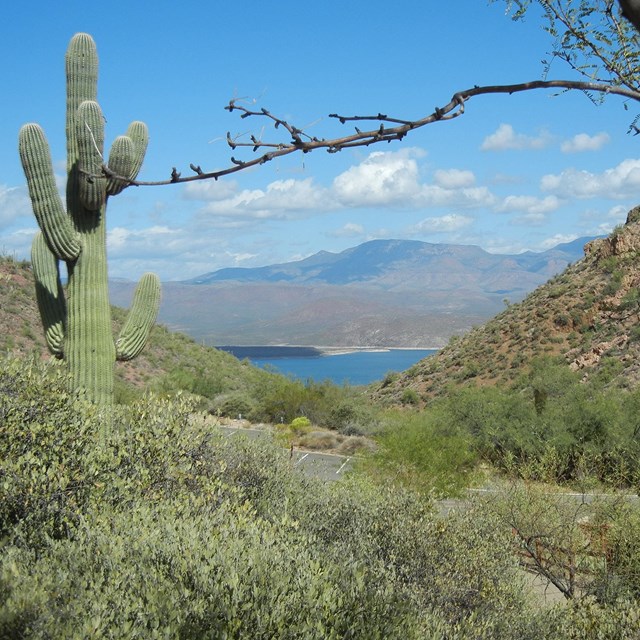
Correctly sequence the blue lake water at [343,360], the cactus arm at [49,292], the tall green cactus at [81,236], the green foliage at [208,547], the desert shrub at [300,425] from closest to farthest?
the green foliage at [208,547]
the tall green cactus at [81,236]
the cactus arm at [49,292]
the desert shrub at [300,425]
the blue lake water at [343,360]

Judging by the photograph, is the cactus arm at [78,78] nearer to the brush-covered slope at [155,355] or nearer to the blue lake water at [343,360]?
the brush-covered slope at [155,355]

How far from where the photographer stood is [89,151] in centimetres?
1082

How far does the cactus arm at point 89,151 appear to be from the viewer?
1096cm

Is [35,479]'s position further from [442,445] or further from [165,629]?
[442,445]

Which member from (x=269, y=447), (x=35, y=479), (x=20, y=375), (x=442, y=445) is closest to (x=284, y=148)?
(x=35, y=479)

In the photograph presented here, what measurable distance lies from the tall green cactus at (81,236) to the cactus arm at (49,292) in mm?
16

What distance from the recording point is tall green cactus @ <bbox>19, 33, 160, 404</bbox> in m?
11.6

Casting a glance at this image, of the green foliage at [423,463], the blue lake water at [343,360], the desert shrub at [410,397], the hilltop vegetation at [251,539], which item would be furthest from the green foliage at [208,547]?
the blue lake water at [343,360]

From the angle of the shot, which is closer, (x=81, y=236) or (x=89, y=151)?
(x=89, y=151)

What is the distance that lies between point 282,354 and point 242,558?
164m

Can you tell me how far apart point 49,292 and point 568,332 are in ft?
93.1

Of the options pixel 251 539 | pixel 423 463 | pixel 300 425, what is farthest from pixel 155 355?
pixel 251 539

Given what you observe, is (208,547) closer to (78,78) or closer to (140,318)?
(140,318)

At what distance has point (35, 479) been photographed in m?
7.06
